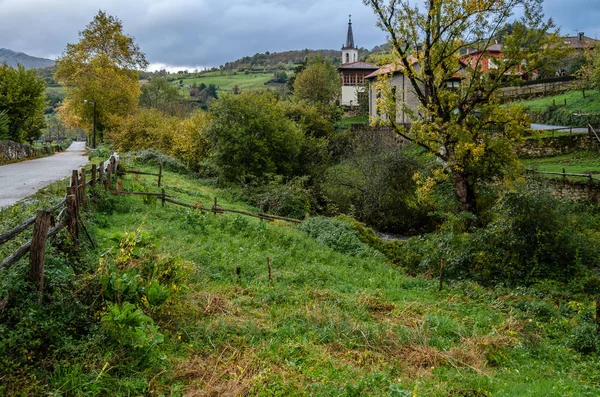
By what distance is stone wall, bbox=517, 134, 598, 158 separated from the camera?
1052 inches

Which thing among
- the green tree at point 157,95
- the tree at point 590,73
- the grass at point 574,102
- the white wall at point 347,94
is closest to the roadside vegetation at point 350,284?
the grass at point 574,102

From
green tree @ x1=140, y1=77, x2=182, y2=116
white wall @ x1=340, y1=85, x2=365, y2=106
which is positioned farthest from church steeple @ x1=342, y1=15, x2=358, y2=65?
green tree @ x1=140, y1=77, x2=182, y2=116

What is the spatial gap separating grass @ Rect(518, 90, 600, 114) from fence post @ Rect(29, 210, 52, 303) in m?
39.4

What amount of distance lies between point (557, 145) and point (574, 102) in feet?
45.9

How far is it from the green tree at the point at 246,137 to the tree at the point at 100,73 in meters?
15.7

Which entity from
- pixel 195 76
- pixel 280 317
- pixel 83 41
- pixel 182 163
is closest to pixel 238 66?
pixel 195 76

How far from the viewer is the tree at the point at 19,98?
31.0 metres

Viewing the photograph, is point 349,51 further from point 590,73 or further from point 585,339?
point 585,339

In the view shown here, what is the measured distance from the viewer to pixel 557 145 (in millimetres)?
27703

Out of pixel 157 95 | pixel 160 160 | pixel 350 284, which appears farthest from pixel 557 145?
pixel 157 95

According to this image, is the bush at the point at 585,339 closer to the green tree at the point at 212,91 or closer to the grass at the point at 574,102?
the grass at the point at 574,102

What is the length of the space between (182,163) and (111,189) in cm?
1656

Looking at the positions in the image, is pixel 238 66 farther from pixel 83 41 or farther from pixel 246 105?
pixel 246 105

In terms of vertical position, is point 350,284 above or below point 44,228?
below
